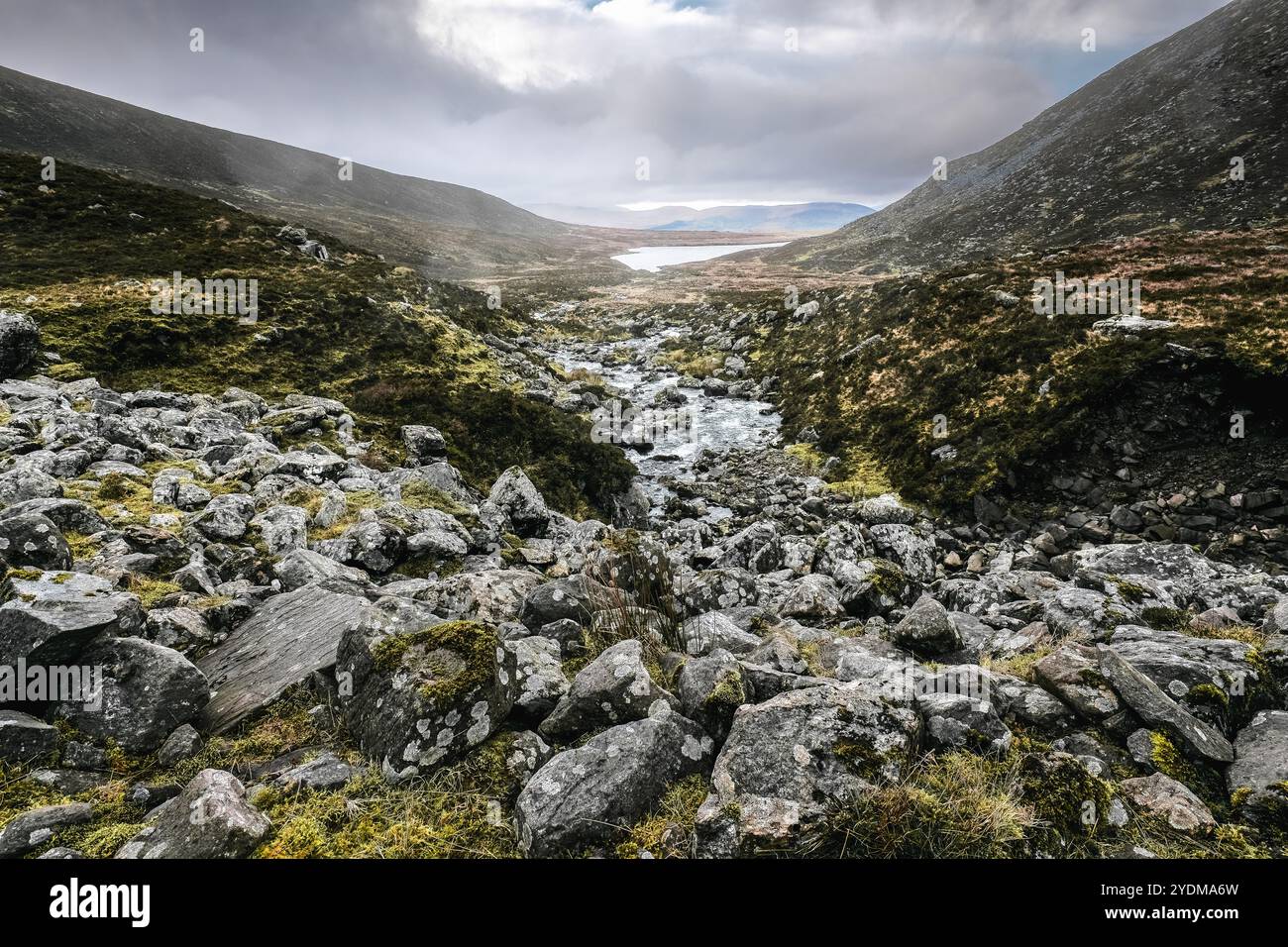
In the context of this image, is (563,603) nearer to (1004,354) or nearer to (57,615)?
(57,615)

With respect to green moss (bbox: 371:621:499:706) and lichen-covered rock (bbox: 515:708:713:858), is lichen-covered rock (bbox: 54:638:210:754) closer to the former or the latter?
green moss (bbox: 371:621:499:706)

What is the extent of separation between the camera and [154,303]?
1875cm

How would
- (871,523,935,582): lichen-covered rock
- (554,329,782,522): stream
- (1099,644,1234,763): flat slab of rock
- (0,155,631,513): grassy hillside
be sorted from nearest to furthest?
→ 1. (1099,644,1234,763): flat slab of rock
2. (871,523,935,582): lichen-covered rock
3. (0,155,631,513): grassy hillside
4. (554,329,782,522): stream

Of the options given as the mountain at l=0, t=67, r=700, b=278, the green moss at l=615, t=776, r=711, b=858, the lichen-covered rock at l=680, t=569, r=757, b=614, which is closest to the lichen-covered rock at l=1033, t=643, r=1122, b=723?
the green moss at l=615, t=776, r=711, b=858

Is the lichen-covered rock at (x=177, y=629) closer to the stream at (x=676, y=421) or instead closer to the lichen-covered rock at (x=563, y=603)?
the lichen-covered rock at (x=563, y=603)

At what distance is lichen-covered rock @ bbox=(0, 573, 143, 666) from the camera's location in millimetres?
3887

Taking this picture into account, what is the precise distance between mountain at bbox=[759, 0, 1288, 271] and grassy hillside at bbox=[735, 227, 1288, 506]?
41.0 m

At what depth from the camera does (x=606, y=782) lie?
3635 millimetres

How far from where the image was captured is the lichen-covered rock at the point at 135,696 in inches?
154

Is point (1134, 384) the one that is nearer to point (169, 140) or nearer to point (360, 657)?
point (360, 657)

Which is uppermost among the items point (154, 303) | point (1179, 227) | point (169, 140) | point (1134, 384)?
point (169, 140)

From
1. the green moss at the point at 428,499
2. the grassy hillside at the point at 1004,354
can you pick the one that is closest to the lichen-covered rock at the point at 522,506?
the green moss at the point at 428,499
